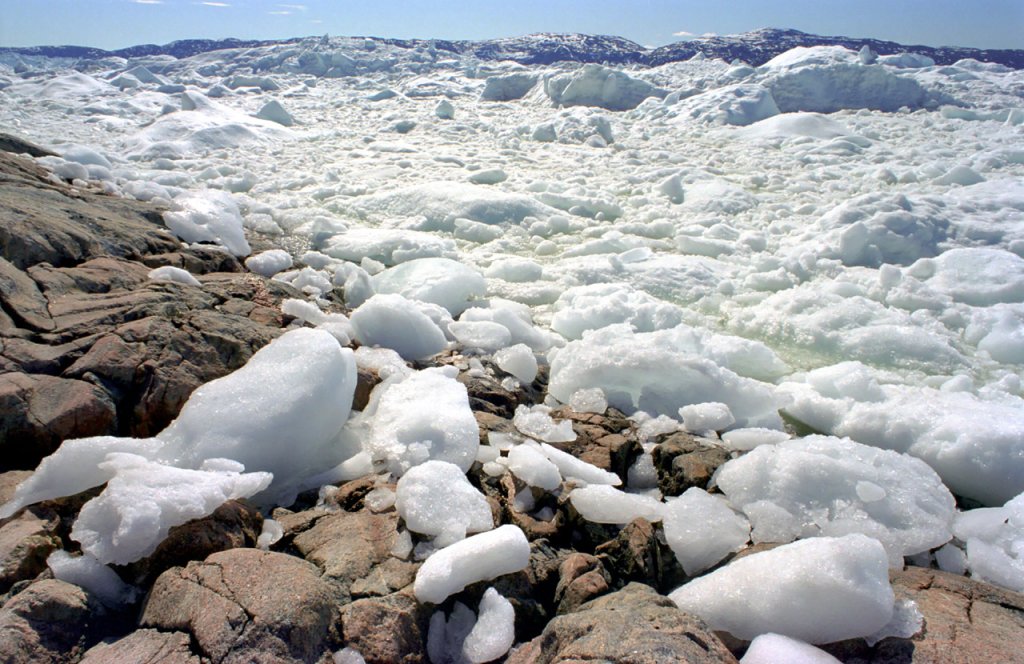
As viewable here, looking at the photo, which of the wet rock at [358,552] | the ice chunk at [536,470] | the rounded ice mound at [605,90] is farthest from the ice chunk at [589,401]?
the rounded ice mound at [605,90]

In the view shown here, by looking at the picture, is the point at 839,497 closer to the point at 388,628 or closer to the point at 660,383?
the point at 660,383

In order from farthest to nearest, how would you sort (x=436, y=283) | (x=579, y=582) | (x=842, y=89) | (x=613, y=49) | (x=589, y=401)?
1. (x=613, y=49)
2. (x=842, y=89)
3. (x=436, y=283)
4. (x=589, y=401)
5. (x=579, y=582)

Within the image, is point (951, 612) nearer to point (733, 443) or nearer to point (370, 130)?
point (733, 443)

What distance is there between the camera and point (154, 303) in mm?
2549

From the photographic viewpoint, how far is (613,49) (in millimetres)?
33000

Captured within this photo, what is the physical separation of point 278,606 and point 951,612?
1.51m

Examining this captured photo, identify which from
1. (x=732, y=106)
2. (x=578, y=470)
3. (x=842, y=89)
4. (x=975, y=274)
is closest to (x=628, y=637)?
(x=578, y=470)

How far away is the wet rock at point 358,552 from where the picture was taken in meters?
1.49

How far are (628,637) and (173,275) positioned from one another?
278 cm

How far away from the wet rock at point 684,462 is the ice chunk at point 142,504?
135 cm

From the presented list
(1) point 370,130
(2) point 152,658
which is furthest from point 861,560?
(1) point 370,130

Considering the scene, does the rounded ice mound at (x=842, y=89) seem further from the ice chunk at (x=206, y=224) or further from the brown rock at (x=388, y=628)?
the brown rock at (x=388, y=628)

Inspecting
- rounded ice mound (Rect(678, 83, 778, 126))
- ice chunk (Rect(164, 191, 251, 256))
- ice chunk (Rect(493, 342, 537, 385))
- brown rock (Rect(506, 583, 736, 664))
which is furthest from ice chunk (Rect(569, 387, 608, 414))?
rounded ice mound (Rect(678, 83, 778, 126))

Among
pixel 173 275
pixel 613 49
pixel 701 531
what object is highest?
pixel 613 49
